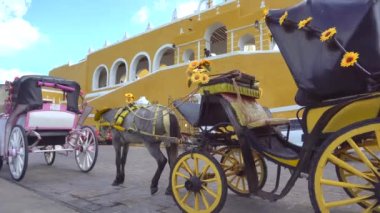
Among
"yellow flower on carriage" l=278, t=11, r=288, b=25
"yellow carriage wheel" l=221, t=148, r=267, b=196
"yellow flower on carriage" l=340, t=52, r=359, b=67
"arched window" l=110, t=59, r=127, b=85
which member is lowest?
"yellow carriage wheel" l=221, t=148, r=267, b=196

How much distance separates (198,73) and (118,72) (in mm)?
25446

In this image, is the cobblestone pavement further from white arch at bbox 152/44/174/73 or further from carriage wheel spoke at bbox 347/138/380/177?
white arch at bbox 152/44/174/73

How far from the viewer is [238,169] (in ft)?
16.5

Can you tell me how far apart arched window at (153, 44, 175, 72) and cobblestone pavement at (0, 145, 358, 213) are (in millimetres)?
15734

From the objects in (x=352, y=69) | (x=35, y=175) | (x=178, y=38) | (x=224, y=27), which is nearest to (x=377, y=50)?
(x=352, y=69)

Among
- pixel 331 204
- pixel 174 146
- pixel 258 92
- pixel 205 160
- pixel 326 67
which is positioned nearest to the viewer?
pixel 331 204

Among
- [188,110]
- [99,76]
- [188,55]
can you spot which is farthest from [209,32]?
[188,110]

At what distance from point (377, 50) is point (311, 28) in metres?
0.55

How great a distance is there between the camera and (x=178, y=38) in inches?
845

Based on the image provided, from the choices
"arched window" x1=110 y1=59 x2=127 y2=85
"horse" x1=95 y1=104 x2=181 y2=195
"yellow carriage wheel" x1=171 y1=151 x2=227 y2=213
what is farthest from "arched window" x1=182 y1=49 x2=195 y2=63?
"yellow carriage wheel" x1=171 y1=151 x2=227 y2=213

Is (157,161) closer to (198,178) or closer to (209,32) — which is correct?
(198,178)

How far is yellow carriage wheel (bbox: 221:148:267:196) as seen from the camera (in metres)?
5.02

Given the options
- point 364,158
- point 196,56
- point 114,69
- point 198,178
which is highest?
point 114,69

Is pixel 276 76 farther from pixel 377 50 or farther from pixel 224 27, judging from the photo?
pixel 377 50
